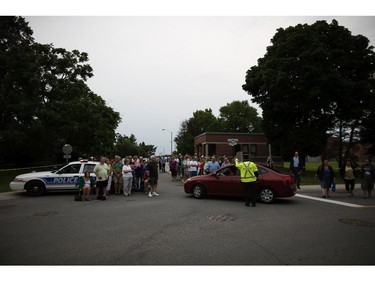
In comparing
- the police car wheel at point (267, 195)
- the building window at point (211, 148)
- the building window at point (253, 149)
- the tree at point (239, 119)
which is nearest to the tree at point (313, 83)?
the police car wheel at point (267, 195)

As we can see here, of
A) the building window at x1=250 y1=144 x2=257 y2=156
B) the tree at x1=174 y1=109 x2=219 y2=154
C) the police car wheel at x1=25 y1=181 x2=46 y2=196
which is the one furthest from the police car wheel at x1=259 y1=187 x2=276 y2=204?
the tree at x1=174 y1=109 x2=219 y2=154

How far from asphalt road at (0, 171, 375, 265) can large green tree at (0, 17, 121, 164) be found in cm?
1292

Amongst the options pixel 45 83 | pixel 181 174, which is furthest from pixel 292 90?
pixel 45 83

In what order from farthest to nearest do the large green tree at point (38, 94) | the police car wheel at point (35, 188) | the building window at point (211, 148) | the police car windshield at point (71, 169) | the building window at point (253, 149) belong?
the building window at point (253, 149) < the building window at point (211, 148) < the large green tree at point (38, 94) < the police car windshield at point (71, 169) < the police car wheel at point (35, 188)

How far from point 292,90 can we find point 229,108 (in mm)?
50114

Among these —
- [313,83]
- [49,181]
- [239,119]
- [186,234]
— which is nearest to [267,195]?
[186,234]

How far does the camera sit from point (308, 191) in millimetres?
13383

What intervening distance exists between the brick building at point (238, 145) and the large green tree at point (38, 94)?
71.3ft

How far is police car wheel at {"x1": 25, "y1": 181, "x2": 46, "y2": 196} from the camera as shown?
38.5 feet

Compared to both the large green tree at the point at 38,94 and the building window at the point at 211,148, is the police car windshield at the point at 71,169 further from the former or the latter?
the building window at the point at 211,148

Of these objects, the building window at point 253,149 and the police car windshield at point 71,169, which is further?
the building window at point 253,149

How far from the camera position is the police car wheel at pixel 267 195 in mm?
9758

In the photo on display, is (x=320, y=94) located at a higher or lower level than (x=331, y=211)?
higher

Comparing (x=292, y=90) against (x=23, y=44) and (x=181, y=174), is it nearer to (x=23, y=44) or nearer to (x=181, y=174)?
(x=181, y=174)
